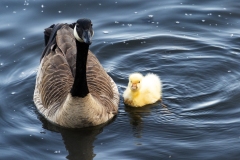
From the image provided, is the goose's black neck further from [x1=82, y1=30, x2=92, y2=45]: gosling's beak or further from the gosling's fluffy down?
the gosling's fluffy down

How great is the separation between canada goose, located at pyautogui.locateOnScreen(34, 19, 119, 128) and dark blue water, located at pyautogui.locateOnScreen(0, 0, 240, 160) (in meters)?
0.19


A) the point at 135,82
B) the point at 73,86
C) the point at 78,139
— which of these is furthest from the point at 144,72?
the point at 78,139

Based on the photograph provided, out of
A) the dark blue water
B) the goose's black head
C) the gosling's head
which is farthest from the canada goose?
the gosling's head

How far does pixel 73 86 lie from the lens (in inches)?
376

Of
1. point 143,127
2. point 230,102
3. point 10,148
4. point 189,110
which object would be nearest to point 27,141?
point 10,148

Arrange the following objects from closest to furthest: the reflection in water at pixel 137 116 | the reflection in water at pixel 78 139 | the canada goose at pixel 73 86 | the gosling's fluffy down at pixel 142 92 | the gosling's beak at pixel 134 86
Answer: the reflection in water at pixel 78 139 → the canada goose at pixel 73 86 → the reflection in water at pixel 137 116 → the gosling's beak at pixel 134 86 → the gosling's fluffy down at pixel 142 92

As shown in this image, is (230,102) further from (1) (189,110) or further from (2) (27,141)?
(2) (27,141)

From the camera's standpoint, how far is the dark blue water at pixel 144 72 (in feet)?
30.5

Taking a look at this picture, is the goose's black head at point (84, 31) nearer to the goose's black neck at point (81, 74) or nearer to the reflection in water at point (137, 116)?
the goose's black neck at point (81, 74)

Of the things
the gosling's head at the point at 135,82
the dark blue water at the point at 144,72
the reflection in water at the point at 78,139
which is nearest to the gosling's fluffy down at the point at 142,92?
the gosling's head at the point at 135,82

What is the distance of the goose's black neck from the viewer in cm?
924

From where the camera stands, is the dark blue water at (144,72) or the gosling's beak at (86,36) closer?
the gosling's beak at (86,36)

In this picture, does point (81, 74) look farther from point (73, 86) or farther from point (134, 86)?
point (134, 86)

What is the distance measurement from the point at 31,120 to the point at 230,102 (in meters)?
3.37
